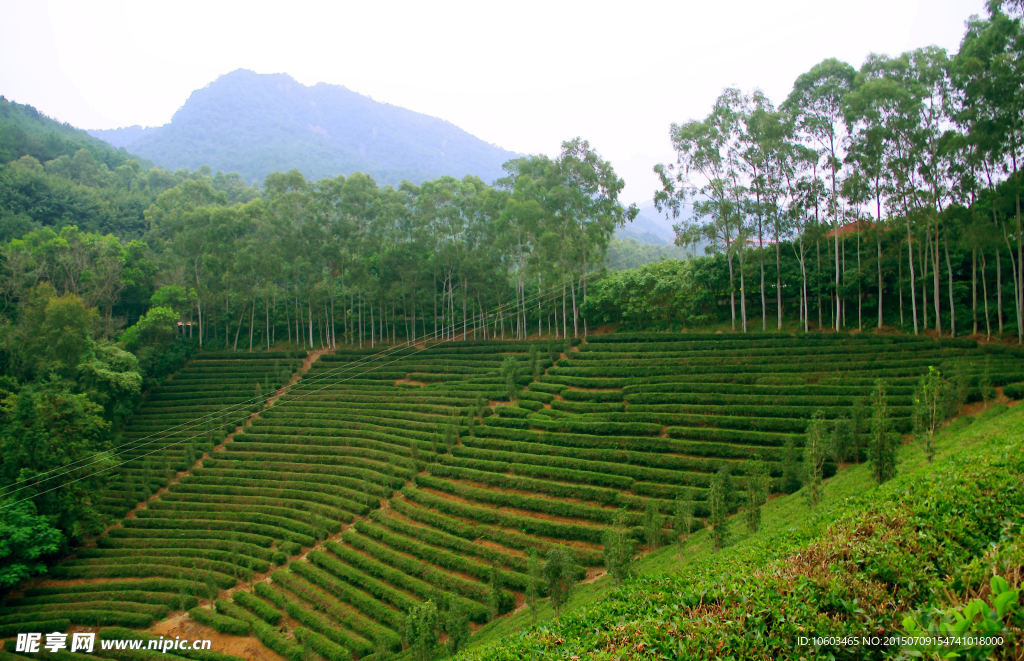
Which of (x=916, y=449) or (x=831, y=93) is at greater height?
(x=831, y=93)

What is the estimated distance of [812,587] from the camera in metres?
4.39

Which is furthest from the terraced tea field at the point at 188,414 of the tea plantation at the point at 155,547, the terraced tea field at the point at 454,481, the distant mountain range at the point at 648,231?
the distant mountain range at the point at 648,231

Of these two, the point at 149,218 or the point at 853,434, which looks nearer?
the point at 853,434

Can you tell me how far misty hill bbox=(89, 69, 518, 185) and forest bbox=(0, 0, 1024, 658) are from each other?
7639 cm

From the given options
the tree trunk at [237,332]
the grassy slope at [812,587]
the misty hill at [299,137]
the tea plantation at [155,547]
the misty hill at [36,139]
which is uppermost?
the misty hill at [299,137]

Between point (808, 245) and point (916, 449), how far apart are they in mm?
16997

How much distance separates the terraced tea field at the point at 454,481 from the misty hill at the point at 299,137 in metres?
94.8

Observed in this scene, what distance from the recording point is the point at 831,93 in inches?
1005

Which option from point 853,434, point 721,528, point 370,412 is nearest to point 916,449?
point 853,434

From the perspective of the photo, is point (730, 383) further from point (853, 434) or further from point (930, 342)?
point (930, 342)

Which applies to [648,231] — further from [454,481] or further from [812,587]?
[812,587]

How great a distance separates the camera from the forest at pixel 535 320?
18.5 meters

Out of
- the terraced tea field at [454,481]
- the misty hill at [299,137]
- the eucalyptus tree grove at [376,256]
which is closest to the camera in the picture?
the terraced tea field at [454,481]

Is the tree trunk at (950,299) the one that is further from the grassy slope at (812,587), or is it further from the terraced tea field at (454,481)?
the grassy slope at (812,587)
